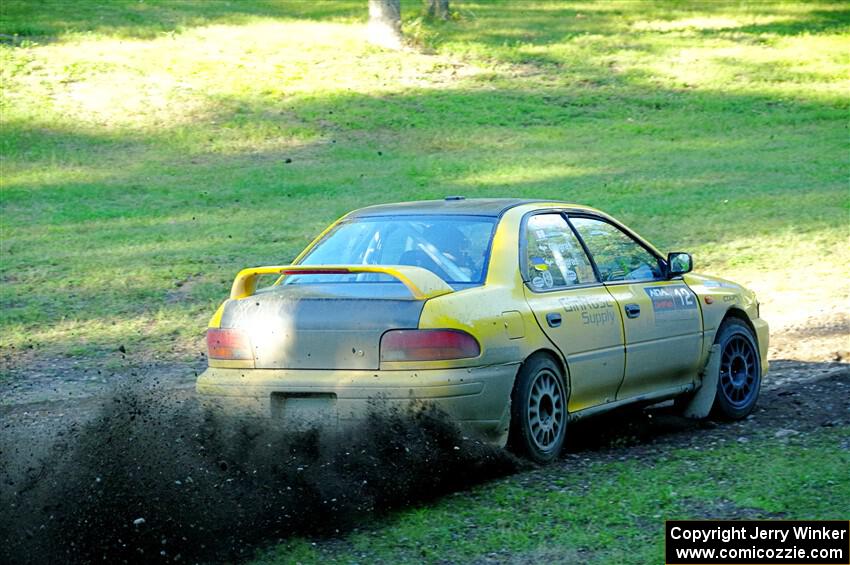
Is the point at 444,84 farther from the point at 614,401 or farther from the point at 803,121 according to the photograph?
the point at 614,401

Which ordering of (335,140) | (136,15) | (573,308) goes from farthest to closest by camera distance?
(136,15) < (335,140) < (573,308)

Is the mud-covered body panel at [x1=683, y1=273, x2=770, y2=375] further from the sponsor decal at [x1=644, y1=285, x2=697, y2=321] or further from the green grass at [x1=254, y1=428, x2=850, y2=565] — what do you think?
the green grass at [x1=254, y1=428, x2=850, y2=565]

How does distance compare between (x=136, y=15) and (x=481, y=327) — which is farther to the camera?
(x=136, y=15)

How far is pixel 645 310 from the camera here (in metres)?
7.57

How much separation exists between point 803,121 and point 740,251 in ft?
37.9

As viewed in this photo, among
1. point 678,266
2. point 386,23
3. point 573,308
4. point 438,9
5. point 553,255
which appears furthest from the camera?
point 438,9

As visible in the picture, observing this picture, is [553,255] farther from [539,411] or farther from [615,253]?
[539,411]

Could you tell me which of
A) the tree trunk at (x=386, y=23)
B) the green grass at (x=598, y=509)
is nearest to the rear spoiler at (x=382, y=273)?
the green grass at (x=598, y=509)

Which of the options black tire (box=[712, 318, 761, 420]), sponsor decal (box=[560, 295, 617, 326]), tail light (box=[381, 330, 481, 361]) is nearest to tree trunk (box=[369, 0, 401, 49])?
black tire (box=[712, 318, 761, 420])

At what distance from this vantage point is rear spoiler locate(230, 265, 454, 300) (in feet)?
20.6

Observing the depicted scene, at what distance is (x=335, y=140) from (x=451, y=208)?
16.1 m

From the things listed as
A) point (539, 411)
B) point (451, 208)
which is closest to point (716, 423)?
point (539, 411)

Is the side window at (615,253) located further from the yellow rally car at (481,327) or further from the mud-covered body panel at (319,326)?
the mud-covered body panel at (319,326)

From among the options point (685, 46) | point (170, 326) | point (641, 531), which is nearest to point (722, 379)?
point (641, 531)
